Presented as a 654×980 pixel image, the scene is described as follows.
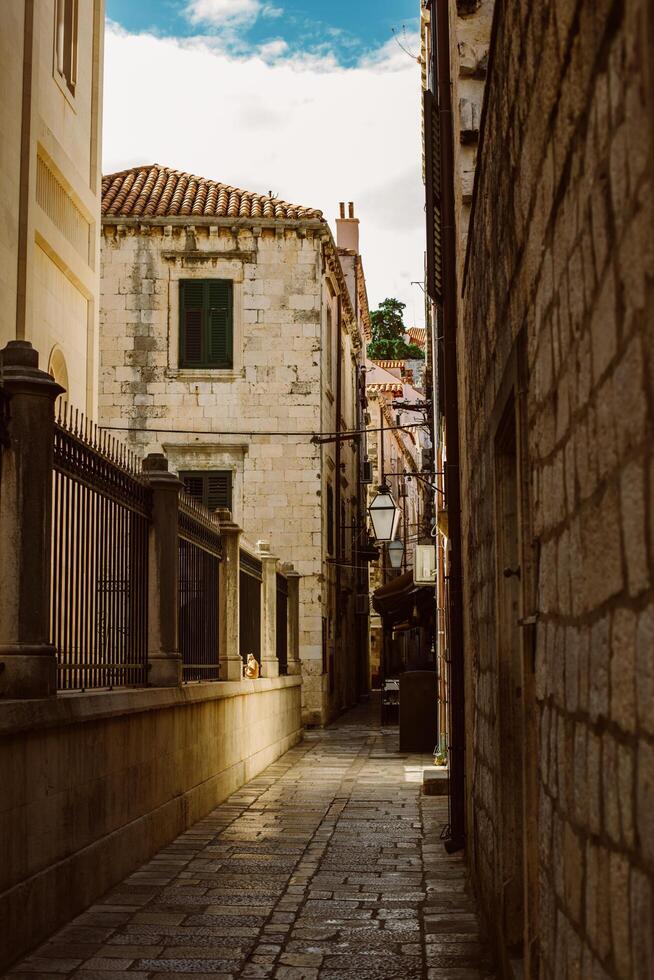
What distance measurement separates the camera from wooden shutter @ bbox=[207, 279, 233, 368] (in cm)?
2644

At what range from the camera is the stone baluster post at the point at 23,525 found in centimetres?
679

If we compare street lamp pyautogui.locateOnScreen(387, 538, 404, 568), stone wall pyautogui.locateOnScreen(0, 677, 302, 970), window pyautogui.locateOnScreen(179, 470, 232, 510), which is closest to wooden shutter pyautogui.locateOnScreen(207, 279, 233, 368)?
window pyautogui.locateOnScreen(179, 470, 232, 510)

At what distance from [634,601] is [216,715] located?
10.8 m

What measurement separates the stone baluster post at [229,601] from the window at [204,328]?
12288 millimetres

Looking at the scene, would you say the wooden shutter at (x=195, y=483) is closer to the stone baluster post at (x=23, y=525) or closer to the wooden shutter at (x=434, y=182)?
the wooden shutter at (x=434, y=182)

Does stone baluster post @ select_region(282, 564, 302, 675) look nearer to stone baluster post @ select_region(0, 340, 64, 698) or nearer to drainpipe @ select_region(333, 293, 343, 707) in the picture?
drainpipe @ select_region(333, 293, 343, 707)

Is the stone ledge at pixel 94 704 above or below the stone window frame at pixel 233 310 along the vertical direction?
below

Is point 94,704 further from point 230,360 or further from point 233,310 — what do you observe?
point 233,310

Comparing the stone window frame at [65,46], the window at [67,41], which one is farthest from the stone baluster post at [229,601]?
the window at [67,41]

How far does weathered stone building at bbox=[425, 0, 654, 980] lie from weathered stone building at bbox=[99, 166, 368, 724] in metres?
20.1

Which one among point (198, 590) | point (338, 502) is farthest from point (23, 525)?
point (338, 502)

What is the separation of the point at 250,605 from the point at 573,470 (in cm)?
1389

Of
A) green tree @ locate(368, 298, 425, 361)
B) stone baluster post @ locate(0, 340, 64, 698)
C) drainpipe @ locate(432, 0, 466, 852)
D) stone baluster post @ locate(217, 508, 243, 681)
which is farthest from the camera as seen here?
green tree @ locate(368, 298, 425, 361)

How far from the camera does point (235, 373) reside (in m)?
26.4
